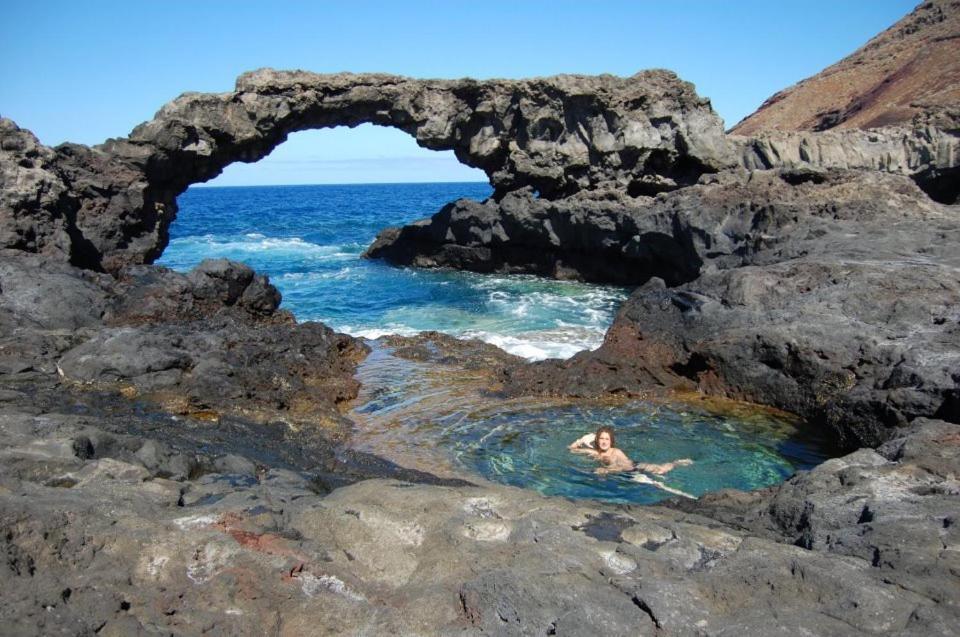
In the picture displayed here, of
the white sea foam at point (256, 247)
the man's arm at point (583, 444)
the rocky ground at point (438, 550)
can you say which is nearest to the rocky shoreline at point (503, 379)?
the rocky ground at point (438, 550)

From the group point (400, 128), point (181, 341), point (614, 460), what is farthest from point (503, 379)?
point (400, 128)

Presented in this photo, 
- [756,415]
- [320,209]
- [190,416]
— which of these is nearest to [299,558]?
[190,416]

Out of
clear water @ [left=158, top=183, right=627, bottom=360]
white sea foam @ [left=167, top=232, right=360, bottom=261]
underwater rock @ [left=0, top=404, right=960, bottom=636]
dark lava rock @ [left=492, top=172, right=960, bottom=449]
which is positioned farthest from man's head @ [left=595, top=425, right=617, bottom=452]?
white sea foam @ [left=167, top=232, right=360, bottom=261]

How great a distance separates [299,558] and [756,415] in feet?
32.0

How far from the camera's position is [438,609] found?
4.98m

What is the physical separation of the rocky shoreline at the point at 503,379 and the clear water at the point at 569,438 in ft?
2.21

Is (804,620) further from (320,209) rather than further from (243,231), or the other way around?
(320,209)

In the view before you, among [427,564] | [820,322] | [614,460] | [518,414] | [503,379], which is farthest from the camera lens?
[503,379]

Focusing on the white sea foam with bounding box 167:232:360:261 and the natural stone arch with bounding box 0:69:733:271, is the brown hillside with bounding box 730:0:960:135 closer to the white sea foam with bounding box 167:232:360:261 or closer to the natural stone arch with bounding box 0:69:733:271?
the natural stone arch with bounding box 0:69:733:271

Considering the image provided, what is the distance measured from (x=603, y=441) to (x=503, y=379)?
15.3ft

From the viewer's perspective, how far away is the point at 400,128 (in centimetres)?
2864

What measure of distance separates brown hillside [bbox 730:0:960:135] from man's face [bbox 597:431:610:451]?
26.7 meters

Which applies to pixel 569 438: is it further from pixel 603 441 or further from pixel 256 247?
pixel 256 247

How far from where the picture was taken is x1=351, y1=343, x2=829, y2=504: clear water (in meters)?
10.5
